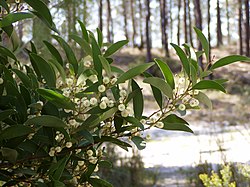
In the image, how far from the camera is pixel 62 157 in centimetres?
59

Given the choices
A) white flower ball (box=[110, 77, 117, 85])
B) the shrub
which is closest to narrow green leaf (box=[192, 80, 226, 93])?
the shrub

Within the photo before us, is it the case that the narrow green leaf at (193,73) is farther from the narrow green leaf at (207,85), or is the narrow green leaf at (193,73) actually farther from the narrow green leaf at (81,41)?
the narrow green leaf at (81,41)

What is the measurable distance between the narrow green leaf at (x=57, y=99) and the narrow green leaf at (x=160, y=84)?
100 millimetres

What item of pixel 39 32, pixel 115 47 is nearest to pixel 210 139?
pixel 39 32

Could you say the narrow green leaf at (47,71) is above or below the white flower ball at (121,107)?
above

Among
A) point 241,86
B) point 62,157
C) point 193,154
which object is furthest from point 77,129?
point 241,86

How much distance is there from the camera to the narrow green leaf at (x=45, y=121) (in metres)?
0.50

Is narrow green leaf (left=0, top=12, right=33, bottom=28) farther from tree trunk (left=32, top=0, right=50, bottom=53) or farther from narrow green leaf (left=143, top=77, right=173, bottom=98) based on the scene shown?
tree trunk (left=32, top=0, right=50, bottom=53)

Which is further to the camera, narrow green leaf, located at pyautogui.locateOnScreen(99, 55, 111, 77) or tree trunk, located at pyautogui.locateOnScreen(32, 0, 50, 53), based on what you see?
tree trunk, located at pyautogui.locateOnScreen(32, 0, 50, 53)

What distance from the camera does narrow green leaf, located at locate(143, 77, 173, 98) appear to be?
51 centimetres

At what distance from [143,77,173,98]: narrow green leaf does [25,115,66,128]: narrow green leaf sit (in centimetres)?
12

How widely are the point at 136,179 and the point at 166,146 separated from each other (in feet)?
4.91

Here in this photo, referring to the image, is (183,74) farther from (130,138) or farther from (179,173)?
(179,173)

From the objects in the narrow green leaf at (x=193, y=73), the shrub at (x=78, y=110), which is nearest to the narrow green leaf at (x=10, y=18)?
the shrub at (x=78, y=110)
